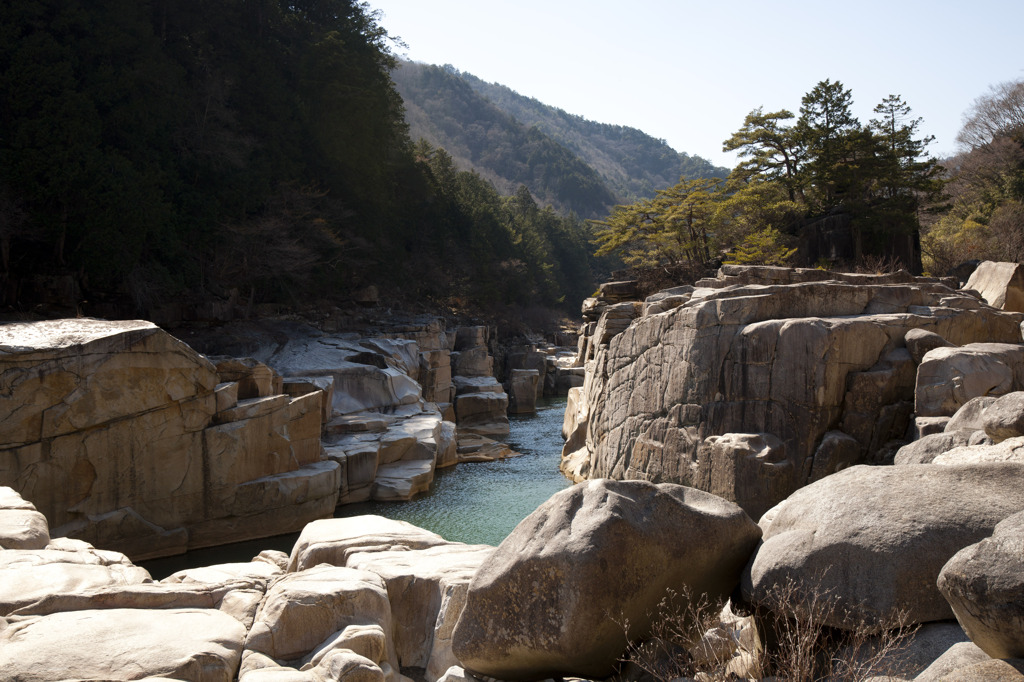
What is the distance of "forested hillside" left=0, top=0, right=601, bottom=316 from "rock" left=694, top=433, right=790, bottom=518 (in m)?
15.6

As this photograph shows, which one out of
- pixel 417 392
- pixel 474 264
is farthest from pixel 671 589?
pixel 474 264

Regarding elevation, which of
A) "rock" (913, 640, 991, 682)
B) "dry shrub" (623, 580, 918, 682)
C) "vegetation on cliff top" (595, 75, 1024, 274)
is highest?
"vegetation on cliff top" (595, 75, 1024, 274)

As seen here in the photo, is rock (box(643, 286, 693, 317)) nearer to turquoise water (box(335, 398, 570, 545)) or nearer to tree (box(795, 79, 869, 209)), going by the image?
turquoise water (box(335, 398, 570, 545))

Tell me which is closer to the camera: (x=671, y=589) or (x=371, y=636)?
(x=671, y=589)

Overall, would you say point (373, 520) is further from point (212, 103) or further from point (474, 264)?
point (474, 264)

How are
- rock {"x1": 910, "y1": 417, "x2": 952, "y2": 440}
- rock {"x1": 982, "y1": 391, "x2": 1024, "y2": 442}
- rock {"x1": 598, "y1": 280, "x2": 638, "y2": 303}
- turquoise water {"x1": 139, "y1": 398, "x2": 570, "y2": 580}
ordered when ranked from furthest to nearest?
rock {"x1": 598, "y1": 280, "x2": 638, "y2": 303}, turquoise water {"x1": 139, "y1": 398, "x2": 570, "y2": 580}, rock {"x1": 910, "y1": 417, "x2": 952, "y2": 440}, rock {"x1": 982, "y1": 391, "x2": 1024, "y2": 442}

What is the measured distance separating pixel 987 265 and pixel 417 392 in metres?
14.3

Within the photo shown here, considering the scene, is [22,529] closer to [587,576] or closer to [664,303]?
[587,576]

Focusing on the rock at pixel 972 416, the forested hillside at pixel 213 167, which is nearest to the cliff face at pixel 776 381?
the rock at pixel 972 416

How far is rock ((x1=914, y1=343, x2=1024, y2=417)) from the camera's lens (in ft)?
28.7

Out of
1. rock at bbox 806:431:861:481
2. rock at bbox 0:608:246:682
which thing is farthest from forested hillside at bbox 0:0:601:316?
rock at bbox 806:431:861:481

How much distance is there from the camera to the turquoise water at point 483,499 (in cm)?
1423

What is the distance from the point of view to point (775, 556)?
15.6ft

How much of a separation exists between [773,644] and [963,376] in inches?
227
